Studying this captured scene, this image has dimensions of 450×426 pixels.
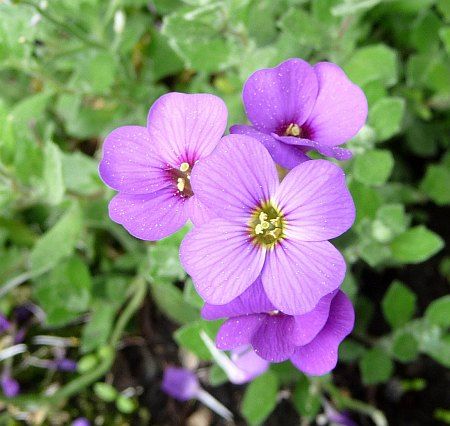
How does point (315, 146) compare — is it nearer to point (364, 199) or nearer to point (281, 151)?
point (281, 151)

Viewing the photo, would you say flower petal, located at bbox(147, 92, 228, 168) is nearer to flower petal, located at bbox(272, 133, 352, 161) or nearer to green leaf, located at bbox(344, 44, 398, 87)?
flower petal, located at bbox(272, 133, 352, 161)

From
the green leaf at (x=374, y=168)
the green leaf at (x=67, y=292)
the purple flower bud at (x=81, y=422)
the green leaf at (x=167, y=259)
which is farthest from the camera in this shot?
the purple flower bud at (x=81, y=422)

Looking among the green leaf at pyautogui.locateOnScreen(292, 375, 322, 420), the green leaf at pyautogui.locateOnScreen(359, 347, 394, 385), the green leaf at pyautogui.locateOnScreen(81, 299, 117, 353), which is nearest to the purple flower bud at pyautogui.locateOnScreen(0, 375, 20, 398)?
the green leaf at pyautogui.locateOnScreen(81, 299, 117, 353)

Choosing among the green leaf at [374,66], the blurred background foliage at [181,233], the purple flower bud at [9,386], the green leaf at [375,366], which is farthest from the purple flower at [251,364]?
the purple flower bud at [9,386]

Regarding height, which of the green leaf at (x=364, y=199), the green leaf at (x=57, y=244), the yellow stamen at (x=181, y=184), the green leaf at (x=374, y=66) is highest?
the yellow stamen at (x=181, y=184)

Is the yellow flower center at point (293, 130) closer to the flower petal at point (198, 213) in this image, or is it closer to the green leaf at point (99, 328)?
the flower petal at point (198, 213)

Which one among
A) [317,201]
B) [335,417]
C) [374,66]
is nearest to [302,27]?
[374,66]
